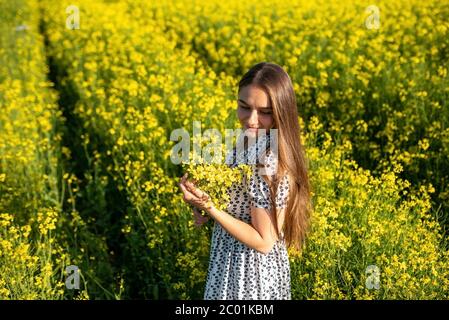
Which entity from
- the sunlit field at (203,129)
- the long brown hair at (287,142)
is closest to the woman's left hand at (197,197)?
the sunlit field at (203,129)

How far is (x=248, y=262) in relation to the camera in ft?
9.19

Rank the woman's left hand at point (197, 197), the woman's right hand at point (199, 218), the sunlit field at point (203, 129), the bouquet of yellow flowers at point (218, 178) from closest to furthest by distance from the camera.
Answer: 1. the woman's left hand at point (197, 197)
2. the bouquet of yellow flowers at point (218, 178)
3. the woman's right hand at point (199, 218)
4. the sunlit field at point (203, 129)

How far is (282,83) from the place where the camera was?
2766 mm

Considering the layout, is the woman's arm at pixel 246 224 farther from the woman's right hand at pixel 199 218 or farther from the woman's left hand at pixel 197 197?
the woman's right hand at pixel 199 218

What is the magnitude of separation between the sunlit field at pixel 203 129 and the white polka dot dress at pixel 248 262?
0.14 metres

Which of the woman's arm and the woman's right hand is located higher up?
the woman's arm

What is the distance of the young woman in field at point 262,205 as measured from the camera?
270cm

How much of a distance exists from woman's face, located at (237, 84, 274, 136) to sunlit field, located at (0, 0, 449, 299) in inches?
10.2

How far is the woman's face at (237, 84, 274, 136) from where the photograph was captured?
9.04 feet

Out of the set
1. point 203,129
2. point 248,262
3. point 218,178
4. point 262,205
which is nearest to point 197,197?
point 218,178

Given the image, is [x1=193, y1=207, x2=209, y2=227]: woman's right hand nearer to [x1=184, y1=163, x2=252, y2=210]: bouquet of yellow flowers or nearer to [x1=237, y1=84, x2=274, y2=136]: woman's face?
[x1=184, y1=163, x2=252, y2=210]: bouquet of yellow flowers

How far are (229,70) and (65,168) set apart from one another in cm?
253

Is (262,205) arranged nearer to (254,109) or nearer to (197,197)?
(197,197)

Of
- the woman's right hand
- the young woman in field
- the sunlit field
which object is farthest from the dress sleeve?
the woman's right hand
